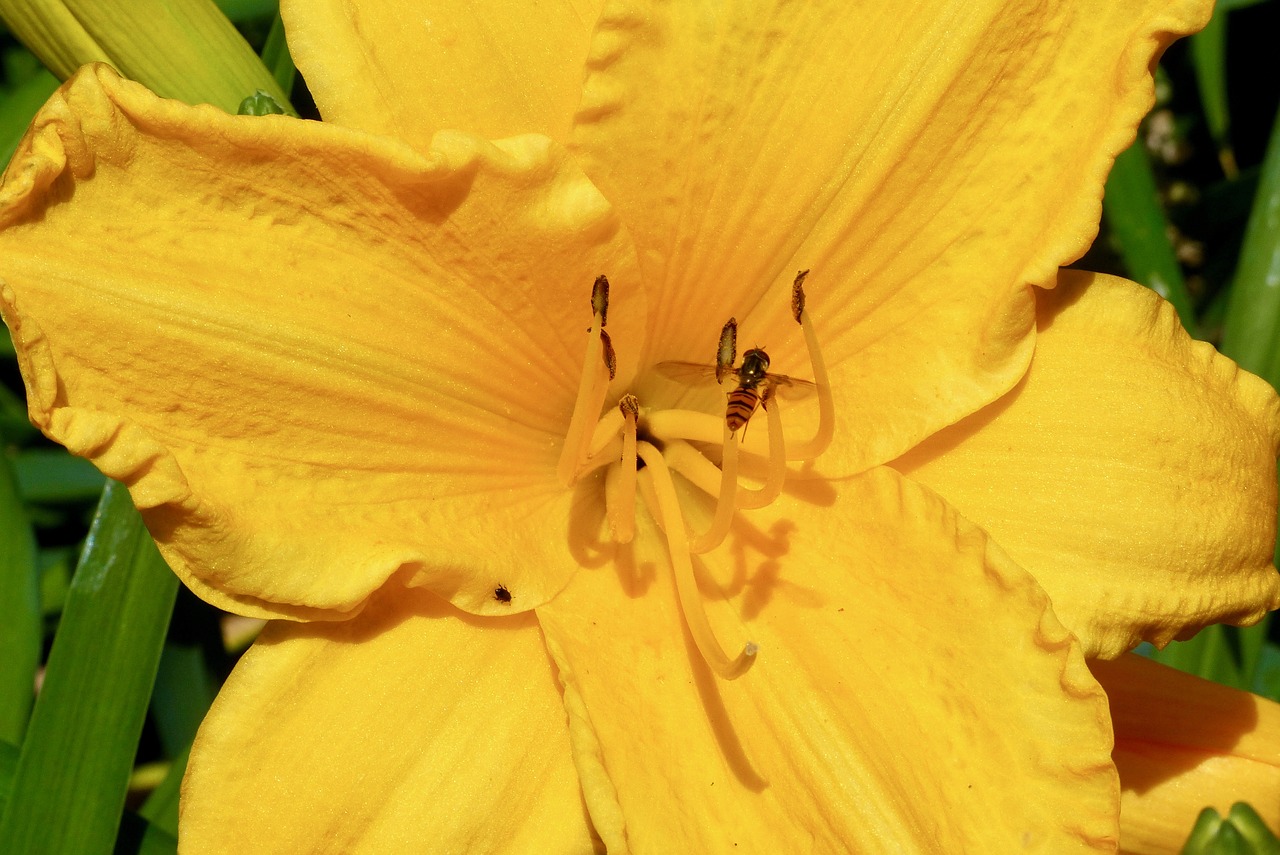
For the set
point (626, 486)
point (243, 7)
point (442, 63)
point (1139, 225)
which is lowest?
point (626, 486)

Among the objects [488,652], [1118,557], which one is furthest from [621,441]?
[1118,557]

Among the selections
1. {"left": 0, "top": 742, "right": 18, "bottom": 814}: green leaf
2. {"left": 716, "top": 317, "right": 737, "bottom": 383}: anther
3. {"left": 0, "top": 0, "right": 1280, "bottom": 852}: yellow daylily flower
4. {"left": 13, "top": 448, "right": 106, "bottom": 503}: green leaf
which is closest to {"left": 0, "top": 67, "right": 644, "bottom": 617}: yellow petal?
{"left": 0, "top": 0, "right": 1280, "bottom": 852}: yellow daylily flower

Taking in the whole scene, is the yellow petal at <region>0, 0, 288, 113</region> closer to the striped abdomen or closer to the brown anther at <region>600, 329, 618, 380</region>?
the brown anther at <region>600, 329, 618, 380</region>

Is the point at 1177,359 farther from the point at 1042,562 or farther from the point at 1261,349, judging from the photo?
the point at 1261,349

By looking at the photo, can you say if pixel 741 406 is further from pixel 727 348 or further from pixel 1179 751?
pixel 1179 751

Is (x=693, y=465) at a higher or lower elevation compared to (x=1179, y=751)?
higher

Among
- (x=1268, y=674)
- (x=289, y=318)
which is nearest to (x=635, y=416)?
(x=289, y=318)
